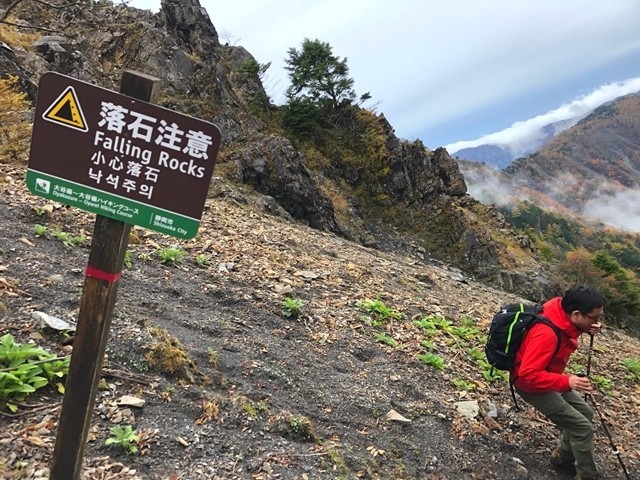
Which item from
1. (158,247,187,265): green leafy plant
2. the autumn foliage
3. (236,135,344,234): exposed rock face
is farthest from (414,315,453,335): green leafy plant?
(236,135,344,234): exposed rock face

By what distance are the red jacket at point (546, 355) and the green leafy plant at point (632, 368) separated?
4.70 metres

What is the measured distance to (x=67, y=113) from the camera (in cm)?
242

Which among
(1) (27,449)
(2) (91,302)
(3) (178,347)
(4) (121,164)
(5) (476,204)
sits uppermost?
(5) (476,204)

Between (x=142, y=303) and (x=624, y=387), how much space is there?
780 cm

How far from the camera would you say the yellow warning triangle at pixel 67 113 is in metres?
2.41

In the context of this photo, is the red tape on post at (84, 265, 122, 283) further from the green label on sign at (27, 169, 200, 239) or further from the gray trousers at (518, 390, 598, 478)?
the gray trousers at (518, 390, 598, 478)

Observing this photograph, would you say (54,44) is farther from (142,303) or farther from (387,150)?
(387,150)

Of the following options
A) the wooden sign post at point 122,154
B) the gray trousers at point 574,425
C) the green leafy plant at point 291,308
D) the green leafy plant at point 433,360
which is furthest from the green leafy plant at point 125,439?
the green leafy plant at point 433,360

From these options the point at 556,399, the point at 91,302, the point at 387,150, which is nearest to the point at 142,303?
the point at 91,302

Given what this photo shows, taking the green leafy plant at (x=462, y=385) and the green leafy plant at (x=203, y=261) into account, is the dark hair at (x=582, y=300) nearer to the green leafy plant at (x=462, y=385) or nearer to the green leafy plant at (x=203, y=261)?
the green leafy plant at (x=462, y=385)

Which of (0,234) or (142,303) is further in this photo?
(0,234)

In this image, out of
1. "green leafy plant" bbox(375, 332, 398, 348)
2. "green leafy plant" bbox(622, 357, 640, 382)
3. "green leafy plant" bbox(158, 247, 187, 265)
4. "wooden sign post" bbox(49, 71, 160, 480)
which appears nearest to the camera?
"wooden sign post" bbox(49, 71, 160, 480)

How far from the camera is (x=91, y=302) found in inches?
101

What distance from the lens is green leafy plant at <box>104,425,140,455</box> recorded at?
347 centimetres
